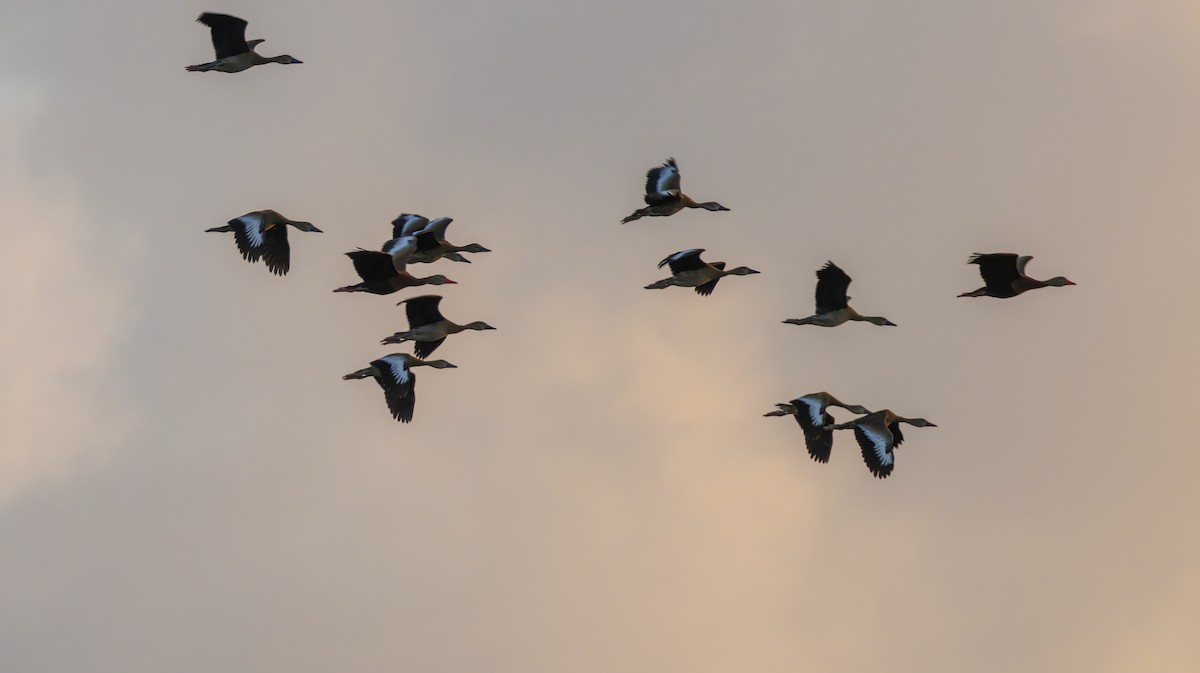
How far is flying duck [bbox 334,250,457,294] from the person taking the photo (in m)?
41.4

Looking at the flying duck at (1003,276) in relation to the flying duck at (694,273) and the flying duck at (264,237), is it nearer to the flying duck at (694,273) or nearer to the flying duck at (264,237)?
the flying duck at (694,273)

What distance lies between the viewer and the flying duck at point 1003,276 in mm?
41062

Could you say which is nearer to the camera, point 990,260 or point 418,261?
point 990,260

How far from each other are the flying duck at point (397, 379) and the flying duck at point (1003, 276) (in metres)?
10.7

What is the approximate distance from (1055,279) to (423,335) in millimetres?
12333

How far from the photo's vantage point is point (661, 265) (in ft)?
137

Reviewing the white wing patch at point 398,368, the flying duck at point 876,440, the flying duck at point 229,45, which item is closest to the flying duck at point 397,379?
the white wing patch at point 398,368

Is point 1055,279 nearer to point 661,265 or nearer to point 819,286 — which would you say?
point 819,286

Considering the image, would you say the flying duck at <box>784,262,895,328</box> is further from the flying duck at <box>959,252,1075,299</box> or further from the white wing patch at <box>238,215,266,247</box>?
the white wing patch at <box>238,215,266,247</box>

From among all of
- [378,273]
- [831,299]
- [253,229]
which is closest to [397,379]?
[378,273]

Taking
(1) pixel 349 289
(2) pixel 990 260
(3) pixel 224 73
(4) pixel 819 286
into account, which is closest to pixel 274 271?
(1) pixel 349 289

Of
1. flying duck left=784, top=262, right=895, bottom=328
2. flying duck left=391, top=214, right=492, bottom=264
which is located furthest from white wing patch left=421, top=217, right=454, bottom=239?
flying duck left=784, top=262, right=895, bottom=328

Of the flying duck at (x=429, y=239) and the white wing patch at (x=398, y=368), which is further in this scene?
the flying duck at (x=429, y=239)

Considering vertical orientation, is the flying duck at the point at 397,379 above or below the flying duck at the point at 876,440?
above
